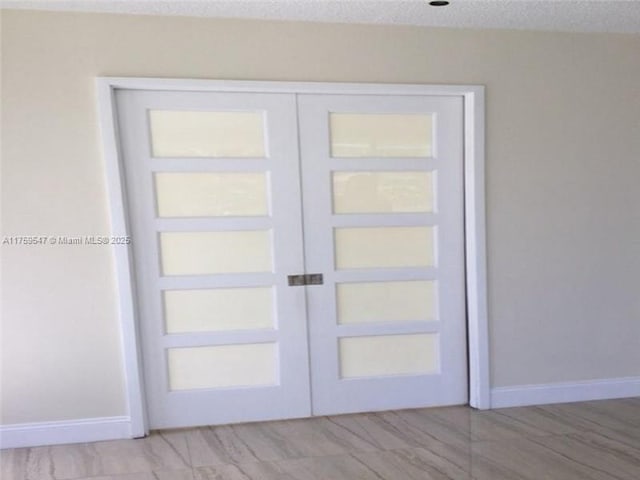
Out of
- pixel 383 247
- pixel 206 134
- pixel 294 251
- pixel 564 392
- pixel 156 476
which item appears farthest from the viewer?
pixel 564 392

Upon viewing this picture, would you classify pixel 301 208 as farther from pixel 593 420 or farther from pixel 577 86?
pixel 593 420

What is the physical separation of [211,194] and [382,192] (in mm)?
1016

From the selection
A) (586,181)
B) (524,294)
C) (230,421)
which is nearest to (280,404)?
(230,421)

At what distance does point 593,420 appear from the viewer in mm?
2893

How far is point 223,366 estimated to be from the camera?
2.90 metres

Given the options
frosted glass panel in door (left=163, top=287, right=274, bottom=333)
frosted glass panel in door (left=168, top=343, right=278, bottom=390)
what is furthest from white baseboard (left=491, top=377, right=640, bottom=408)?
frosted glass panel in door (left=163, top=287, right=274, bottom=333)

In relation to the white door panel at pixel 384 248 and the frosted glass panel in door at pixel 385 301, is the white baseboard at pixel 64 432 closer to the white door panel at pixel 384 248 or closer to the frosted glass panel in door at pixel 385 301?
the white door panel at pixel 384 248

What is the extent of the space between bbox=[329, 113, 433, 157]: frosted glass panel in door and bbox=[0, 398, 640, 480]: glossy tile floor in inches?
63.5

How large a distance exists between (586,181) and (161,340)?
9.06 ft

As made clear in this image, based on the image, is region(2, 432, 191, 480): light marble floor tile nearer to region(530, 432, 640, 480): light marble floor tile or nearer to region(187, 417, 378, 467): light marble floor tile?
region(187, 417, 378, 467): light marble floor tile

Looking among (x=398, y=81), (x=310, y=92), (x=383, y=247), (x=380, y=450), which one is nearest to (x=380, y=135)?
(x=398, y=81)

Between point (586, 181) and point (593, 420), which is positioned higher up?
point (586, 181)

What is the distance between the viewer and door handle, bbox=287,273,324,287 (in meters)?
2.90

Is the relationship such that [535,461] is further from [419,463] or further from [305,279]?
[305,279]
